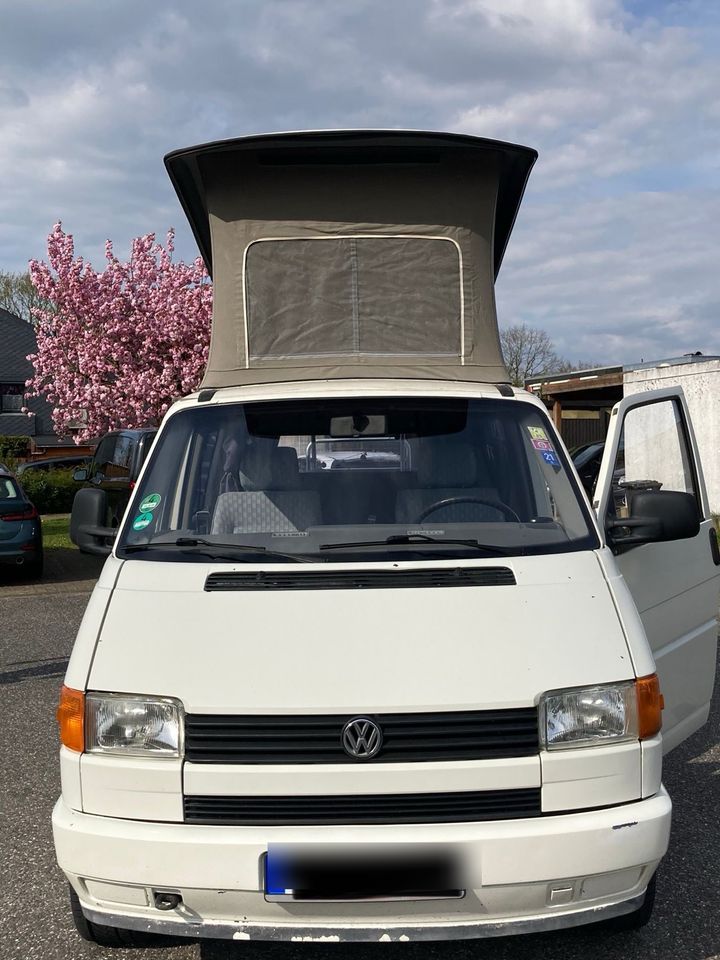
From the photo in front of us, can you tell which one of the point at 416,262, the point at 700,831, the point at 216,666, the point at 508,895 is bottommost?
the point at 700,831

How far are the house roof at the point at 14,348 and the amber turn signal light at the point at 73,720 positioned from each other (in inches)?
2030

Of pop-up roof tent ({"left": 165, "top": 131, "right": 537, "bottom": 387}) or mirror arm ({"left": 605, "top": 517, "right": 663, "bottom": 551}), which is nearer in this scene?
mirror arm ({"left": 605, "top": 517, "right": 663, "bottom": 551})

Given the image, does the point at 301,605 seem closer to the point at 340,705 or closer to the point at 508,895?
the point at 340,705

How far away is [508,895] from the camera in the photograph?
293 cm

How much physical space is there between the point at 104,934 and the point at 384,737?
49.1 inches

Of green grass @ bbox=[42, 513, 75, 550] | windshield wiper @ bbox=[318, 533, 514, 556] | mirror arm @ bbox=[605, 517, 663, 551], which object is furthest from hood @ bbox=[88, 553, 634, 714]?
green grass @ bbox=[42, 513, 75, 550]

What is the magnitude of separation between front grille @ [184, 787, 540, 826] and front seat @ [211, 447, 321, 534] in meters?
1.19

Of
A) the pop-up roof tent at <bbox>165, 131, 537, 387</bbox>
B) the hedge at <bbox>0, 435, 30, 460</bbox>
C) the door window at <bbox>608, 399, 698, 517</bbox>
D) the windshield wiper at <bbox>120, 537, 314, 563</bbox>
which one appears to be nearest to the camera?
the windshield wiper at <bbox>120, 537, 314, 563</bbox>

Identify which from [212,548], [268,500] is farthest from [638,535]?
[212,548]

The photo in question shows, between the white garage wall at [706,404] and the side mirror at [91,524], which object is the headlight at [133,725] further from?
the white garage wall at [706,404]

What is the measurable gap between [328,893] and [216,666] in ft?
2.34

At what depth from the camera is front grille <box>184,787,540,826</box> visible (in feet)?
9.73

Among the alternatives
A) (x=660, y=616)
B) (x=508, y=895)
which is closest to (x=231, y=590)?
(x=508, y=895)

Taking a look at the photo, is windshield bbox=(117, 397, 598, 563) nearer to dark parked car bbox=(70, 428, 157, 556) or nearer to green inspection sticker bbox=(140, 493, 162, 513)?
green inspection sticker bbox=(140, 493, 162, 513)
